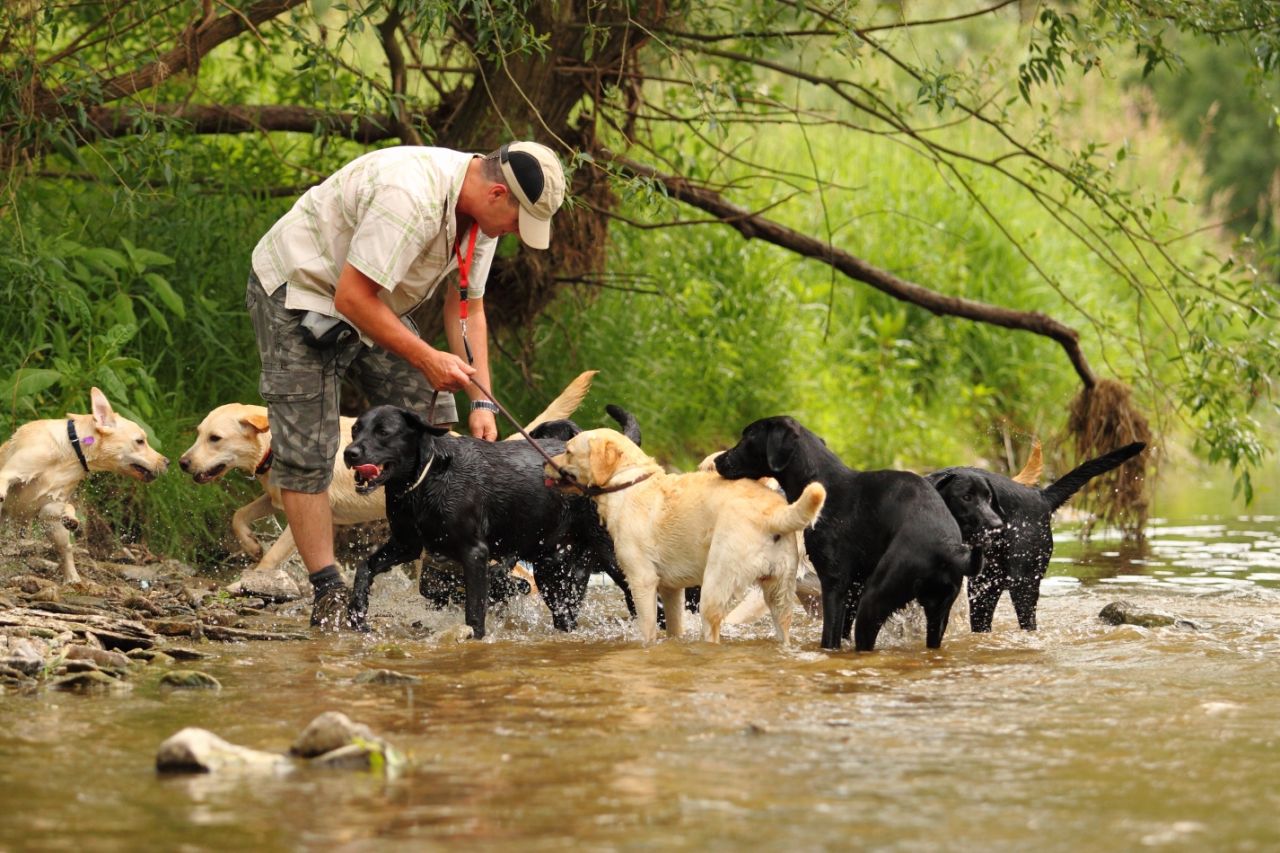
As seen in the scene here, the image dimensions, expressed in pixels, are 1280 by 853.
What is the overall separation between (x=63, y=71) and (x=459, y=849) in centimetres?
604

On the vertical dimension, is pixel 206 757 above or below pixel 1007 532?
below

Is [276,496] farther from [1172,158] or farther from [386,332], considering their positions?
[1172,158]

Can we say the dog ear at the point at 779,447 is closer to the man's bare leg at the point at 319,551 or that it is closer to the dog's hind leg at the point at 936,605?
the dog's hind leg at the point at 936,605

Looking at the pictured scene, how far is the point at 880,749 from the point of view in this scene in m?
4.34

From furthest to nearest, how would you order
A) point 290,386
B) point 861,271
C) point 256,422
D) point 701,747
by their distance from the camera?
point 861,271 → point 256,422 → point 290,386 → point 701,747

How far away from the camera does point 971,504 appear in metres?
6.56

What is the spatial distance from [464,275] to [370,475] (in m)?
1.02

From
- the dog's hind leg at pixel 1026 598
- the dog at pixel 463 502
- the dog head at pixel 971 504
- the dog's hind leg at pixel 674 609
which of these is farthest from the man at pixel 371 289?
the dog's hind leg at pixel 1026 598

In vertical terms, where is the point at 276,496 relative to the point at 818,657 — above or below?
above

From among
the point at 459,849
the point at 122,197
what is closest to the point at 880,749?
the point at 459,849

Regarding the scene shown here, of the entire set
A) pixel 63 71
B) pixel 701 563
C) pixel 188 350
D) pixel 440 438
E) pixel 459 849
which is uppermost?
pixel 63 71

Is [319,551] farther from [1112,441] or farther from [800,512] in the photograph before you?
[1112,441]

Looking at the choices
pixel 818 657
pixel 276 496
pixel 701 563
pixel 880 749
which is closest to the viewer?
pixel 880 749

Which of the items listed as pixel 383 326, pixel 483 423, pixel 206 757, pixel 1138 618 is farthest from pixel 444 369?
pixel 1138 618
